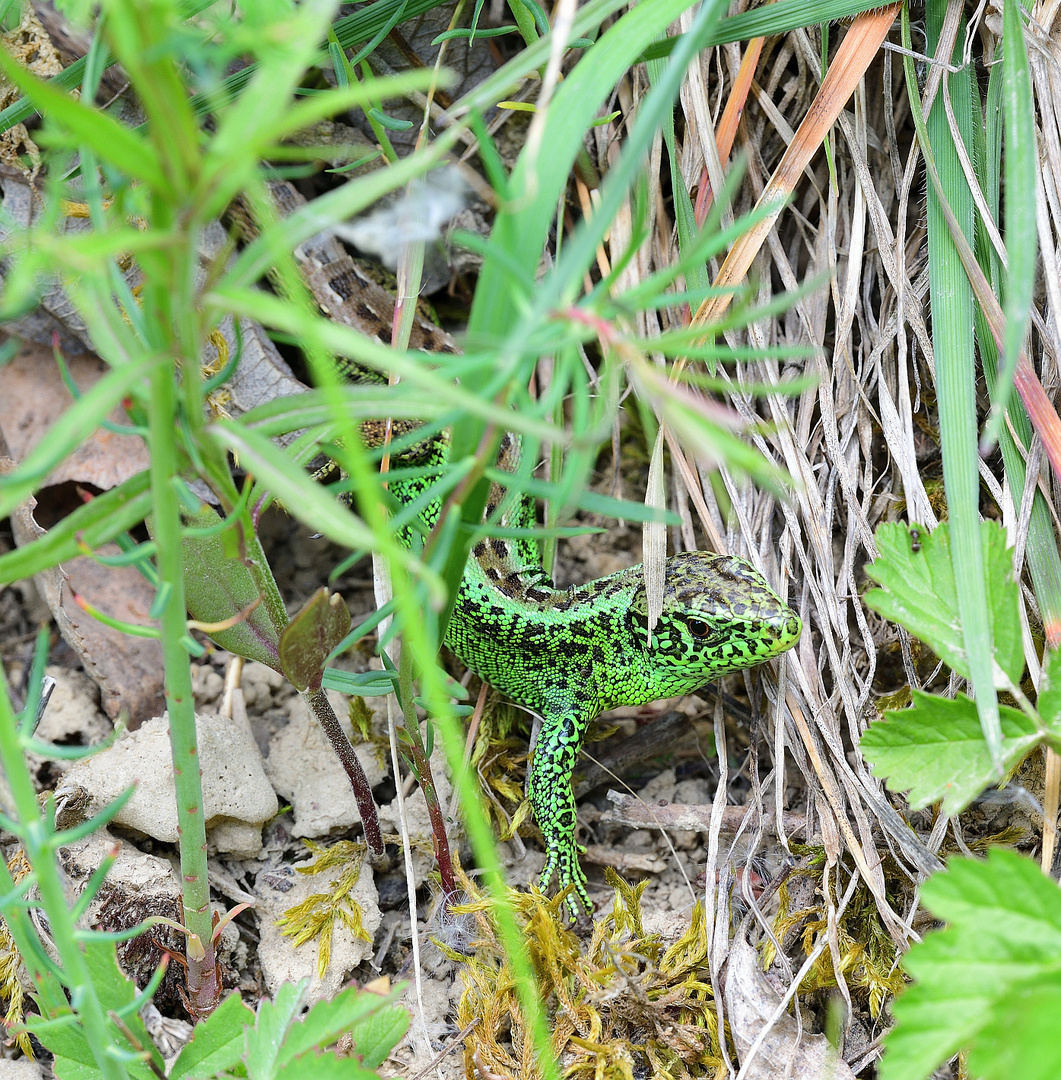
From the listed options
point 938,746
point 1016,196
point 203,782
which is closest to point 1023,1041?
point 938,746

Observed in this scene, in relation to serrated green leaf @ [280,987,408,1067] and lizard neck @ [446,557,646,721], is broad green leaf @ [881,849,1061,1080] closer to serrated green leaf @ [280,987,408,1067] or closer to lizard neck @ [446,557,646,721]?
serrated green leaf @ [280,987,408,1067]

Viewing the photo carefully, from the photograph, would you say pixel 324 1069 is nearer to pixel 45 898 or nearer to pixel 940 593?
pixel 45 898

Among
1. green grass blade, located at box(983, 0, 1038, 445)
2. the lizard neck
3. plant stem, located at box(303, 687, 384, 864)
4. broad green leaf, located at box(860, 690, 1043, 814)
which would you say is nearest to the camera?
green grass blade, located at box(983, 0, 1038, 445)

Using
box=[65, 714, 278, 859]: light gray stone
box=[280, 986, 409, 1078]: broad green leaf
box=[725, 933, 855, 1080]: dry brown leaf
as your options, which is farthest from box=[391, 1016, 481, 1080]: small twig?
box=[65, 714, 278, 859]: light gray stone

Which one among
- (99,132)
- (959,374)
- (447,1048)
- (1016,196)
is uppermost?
(99,132)

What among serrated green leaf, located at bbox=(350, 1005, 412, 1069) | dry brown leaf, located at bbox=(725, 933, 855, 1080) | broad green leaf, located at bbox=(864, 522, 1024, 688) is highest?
broad green leaf, located at bbox=(864, 522, 1024, 688)

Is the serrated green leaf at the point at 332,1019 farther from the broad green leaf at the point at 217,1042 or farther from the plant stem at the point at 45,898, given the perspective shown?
the plant stem at the point at 45,898
